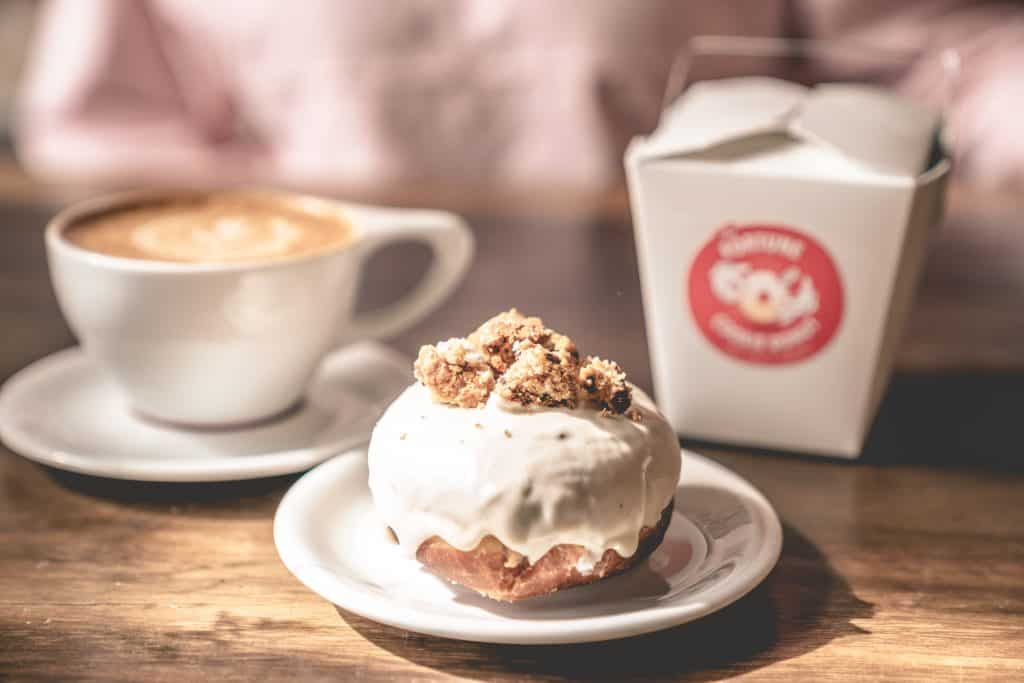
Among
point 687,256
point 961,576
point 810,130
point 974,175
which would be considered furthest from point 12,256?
point 974,175

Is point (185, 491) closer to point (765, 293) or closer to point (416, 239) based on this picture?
point (416, 239)

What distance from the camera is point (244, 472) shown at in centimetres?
91

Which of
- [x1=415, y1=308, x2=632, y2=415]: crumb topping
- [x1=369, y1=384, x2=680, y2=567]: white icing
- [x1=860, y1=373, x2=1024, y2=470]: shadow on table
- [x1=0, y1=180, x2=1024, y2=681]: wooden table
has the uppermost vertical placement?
[x1=415, y1=308, x2=632, y2=415]: crumb topping

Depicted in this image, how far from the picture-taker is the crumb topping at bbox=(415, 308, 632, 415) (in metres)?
0.73

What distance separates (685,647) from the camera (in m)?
0.70

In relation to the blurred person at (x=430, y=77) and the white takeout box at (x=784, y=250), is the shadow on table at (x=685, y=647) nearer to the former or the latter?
the white takeout box at (x=784, y=250)

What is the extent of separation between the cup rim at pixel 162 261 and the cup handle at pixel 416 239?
0.02 m

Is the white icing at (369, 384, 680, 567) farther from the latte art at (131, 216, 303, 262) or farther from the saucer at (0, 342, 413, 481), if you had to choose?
the latte art at (131, 216, 303, 262)

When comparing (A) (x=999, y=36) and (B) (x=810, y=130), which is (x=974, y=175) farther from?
(B) (x=810, y=130)

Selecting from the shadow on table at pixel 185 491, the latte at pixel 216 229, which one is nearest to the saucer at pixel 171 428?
the shadow on table at pixel 185 491

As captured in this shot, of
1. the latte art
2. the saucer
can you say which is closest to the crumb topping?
the saucer

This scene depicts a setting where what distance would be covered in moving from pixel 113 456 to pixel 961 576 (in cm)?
68

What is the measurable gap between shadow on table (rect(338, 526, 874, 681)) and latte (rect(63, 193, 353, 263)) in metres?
0.42

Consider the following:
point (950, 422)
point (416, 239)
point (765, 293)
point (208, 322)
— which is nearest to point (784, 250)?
point (765, 293)
